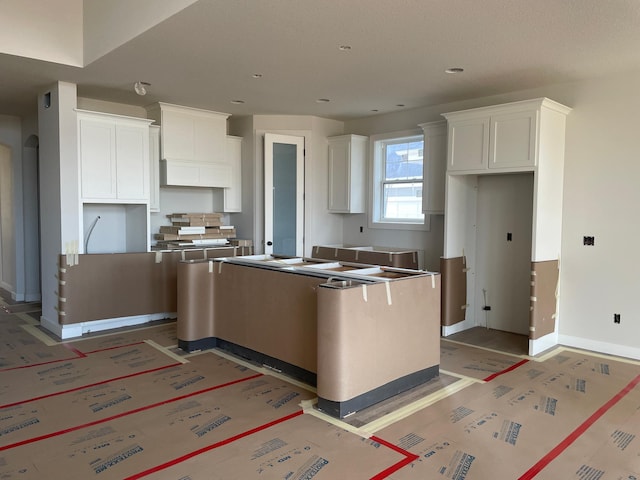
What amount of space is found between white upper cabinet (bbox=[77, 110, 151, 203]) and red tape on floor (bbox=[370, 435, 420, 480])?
4.12 m

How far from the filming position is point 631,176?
183 inches

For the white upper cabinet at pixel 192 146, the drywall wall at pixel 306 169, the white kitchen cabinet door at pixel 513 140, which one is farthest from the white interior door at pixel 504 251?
the white upper cabinet at pixel 192 146

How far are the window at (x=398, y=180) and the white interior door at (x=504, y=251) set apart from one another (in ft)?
2.65

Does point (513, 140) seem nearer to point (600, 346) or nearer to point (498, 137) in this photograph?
point (498, 137)

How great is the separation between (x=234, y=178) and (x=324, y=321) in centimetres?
413

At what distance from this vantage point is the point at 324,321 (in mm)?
3348

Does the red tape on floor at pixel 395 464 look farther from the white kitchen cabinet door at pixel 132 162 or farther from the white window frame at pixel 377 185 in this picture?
the white kitchen cabinet door at pixel 132 162

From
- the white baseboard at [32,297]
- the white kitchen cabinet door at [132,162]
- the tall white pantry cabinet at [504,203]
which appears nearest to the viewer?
the tall white pantry cabinet at [504,203]

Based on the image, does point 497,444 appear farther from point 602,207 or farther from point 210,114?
point 210,114

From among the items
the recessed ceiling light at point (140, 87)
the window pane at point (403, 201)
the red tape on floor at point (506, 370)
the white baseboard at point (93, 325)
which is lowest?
the red tape on floor at point (506, 370)

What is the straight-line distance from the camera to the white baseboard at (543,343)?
4.79 meters

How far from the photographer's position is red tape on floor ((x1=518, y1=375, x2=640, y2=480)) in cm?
270

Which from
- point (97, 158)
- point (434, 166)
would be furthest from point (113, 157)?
point (434, 166)

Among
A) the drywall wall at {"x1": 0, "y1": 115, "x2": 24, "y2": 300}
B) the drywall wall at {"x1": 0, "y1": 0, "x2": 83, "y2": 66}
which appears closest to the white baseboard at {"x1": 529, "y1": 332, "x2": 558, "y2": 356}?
the drywall wall at {"x1": 0, "y1": 0, "x2": 83, "y2": 66}
